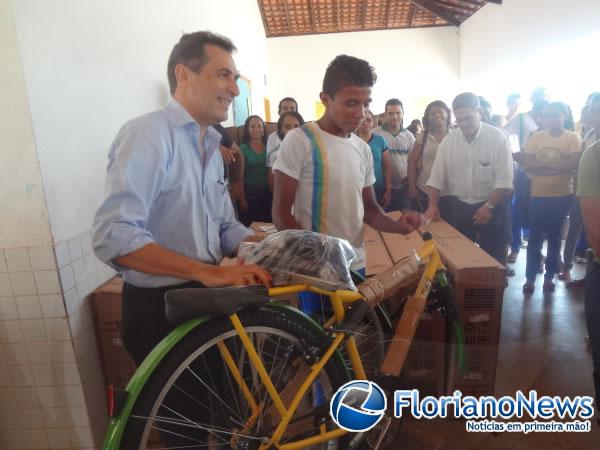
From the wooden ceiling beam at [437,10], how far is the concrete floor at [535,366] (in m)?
7.81

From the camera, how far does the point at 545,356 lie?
7.55 ft

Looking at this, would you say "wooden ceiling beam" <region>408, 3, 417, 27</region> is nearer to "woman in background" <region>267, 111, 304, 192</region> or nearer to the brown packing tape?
"woman in background" <region>267, 111, 304, 192</region>

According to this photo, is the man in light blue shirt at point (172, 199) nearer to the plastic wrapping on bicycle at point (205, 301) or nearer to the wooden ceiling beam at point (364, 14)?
the plastic wrapping on bicycle at point (205, 301)

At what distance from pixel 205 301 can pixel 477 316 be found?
1341mm

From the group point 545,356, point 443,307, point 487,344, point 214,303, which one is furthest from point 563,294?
point 214,303

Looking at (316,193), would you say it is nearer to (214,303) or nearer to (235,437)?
(214,303)

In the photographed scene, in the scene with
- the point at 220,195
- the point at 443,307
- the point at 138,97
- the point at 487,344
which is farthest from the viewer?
the point at 138,97

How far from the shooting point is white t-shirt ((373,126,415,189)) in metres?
3.42

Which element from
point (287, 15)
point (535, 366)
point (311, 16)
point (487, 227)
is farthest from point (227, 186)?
point (311, 16)

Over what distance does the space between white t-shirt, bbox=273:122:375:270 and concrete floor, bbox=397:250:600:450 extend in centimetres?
96

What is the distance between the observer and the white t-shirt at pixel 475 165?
238 cm

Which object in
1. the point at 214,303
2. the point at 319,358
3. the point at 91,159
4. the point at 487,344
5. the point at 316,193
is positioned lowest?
the point at 487,344

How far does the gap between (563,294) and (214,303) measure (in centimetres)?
315

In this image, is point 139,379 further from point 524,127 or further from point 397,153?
point 524,127
